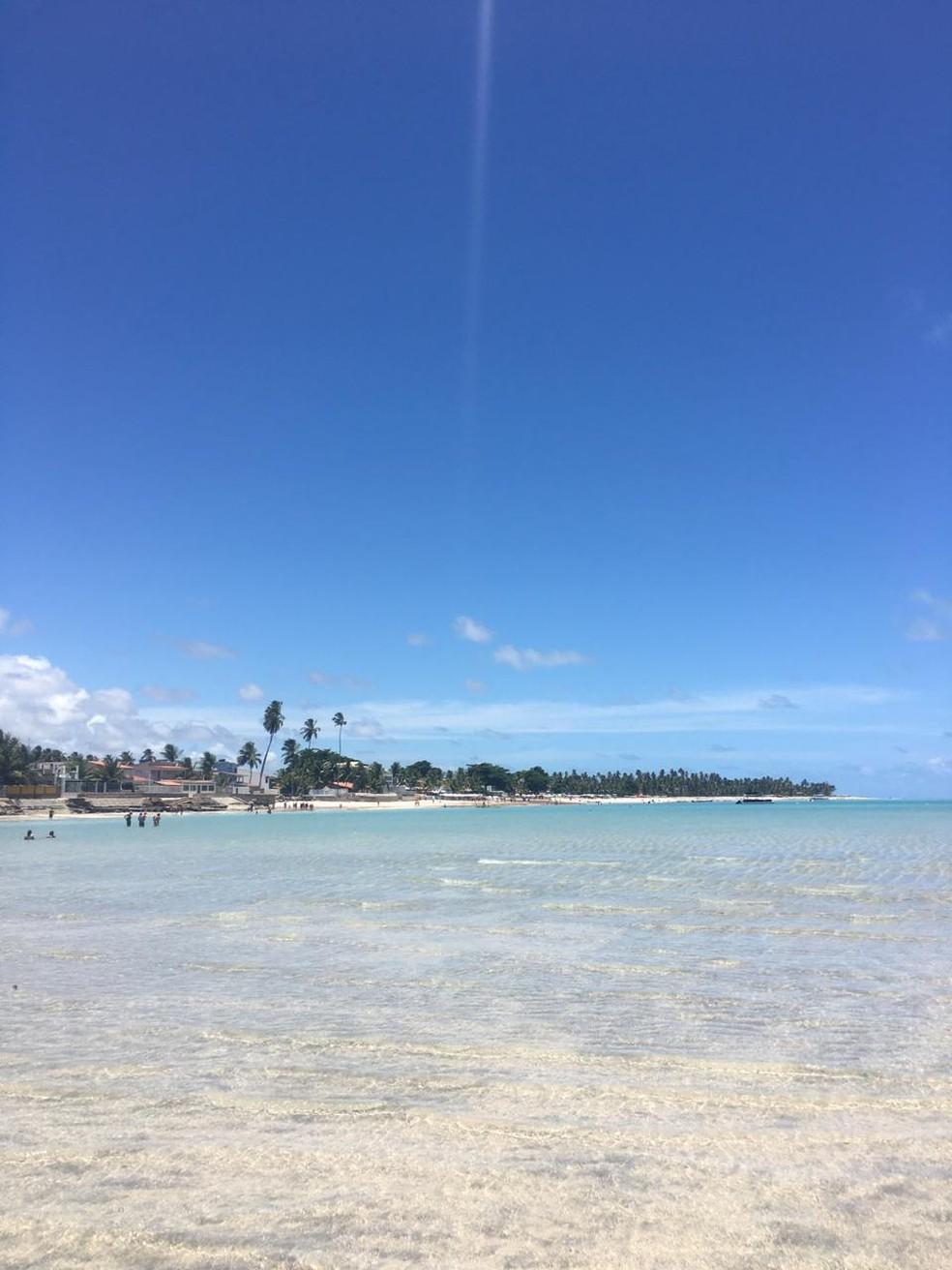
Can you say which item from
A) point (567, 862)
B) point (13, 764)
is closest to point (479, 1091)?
point (567, 862)

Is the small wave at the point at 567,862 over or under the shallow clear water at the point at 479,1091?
under

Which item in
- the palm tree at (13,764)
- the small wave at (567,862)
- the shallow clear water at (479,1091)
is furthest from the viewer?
the palm tree at (13,764)

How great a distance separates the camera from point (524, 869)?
41.6 metres

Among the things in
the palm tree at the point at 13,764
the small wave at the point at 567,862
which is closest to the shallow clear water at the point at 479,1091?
the small wave at the point at 567,862

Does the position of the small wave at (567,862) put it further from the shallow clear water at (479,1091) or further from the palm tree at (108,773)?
the palm tree at (108,773)

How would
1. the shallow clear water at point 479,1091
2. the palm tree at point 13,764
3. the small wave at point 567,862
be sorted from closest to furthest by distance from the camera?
the shallow clear water at point 479,1091
the small wave at point 567,862
the palm tree at point 13,764

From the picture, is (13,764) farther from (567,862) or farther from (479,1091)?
(479,1091)

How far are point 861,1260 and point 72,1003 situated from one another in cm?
1280

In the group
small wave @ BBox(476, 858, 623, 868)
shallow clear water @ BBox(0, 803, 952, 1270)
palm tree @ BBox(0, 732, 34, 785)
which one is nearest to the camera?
shallow clear water @ BBox(0, 803, 952, 1270)

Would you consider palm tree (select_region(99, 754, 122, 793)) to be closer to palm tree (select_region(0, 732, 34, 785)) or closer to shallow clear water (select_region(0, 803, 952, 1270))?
palm tree (select_region(0, 732, 34, 785))

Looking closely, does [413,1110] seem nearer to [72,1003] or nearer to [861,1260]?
[861,1260]

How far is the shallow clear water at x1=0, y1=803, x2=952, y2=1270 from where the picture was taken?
6.81 m

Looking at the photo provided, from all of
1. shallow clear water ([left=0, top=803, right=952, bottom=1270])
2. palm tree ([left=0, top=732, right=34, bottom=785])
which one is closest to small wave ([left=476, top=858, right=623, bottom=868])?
shallow clear water ([left=0, top=803, right=952, bottom=1270])

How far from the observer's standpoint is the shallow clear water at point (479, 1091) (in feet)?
22.3
